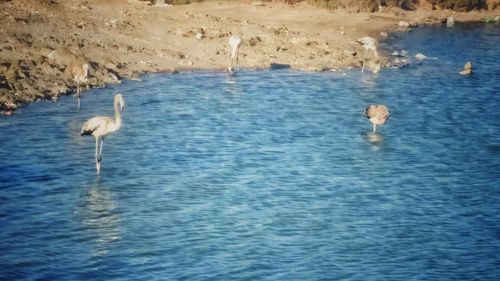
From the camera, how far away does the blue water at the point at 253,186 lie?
17719 millimetres

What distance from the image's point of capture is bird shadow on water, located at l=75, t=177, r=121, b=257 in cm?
1833

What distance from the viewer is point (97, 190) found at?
873 inches

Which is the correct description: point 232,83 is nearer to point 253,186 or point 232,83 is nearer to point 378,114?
point 378,114

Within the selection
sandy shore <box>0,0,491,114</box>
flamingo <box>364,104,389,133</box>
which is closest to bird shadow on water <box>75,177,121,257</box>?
sandy shore <box>0,0,491,114</box>

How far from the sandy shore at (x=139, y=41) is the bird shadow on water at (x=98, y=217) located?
8930 mm

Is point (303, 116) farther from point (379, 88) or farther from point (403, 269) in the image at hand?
point (403, 269)

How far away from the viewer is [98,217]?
792 inches

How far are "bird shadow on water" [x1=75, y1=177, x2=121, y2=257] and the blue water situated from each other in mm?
57

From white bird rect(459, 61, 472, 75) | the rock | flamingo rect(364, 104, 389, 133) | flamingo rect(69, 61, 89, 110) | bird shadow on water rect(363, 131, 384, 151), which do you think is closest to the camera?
bird shadow on water rect(363, 131, 384, 151)

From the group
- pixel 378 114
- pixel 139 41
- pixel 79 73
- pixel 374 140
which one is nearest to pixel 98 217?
pixel 374 140

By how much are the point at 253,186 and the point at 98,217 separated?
5.26 m

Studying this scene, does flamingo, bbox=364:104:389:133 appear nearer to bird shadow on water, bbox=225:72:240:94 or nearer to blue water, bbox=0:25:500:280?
blue water, bbox=0:25:500:280

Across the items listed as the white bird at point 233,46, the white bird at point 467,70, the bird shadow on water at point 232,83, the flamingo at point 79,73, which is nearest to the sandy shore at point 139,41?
the white bird at point 233,46

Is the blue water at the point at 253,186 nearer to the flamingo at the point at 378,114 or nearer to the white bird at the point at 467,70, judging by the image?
the flamingo at the point at 378,114
